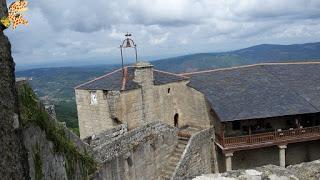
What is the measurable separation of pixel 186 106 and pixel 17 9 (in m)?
22.4

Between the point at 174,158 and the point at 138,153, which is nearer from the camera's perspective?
the point at 138,153

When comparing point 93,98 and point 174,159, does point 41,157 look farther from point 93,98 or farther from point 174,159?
point 93,98

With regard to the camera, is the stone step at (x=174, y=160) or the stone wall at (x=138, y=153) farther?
the stone step at (x=174, y=160)

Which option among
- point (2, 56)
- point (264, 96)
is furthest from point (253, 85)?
point (2, 56)

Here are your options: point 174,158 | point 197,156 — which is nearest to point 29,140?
point 174,158

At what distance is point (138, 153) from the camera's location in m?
17.5

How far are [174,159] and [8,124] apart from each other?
17515mm

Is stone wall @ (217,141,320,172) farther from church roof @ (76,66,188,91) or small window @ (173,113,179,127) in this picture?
church roof @ (76,66,188,91)

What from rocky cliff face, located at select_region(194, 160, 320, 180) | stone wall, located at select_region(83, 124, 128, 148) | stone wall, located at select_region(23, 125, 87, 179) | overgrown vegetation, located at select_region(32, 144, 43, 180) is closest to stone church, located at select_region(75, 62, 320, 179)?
stone wall, located at select_region(83, 124, 128, 148)

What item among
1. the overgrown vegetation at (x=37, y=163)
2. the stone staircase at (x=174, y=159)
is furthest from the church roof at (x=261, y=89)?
the overgrown vegetation at (x=37, y=163)

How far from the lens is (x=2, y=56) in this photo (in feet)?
11.4

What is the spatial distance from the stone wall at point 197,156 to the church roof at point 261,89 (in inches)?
67.9

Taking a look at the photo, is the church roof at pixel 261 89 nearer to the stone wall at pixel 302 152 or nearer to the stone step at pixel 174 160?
the stone wall at pixel 302 152

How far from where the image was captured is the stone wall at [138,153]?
1431 cm
